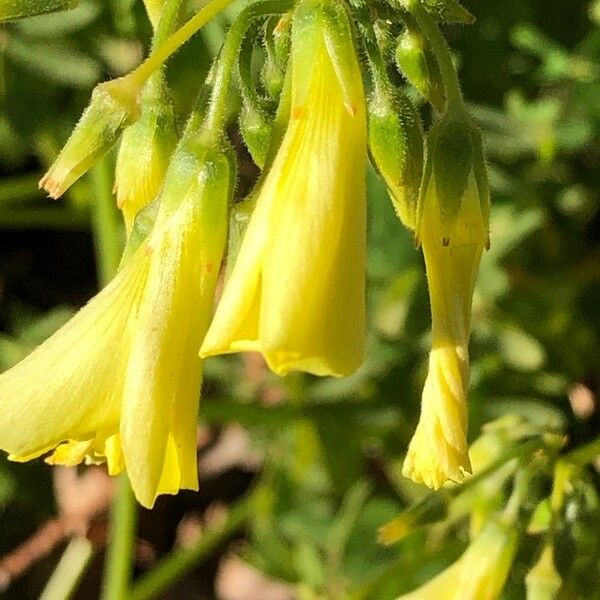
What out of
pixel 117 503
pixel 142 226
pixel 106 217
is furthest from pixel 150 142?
pixel 117 503

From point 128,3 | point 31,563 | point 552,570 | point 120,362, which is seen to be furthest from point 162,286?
point 31,563

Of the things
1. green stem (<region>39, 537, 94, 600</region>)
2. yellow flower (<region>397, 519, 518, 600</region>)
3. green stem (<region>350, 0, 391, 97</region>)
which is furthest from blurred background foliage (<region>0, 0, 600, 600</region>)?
green stem (<region>350, 0, 391, 97</region>)

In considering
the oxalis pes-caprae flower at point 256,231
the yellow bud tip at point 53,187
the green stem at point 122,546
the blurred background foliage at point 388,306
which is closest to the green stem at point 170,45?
the oxalis pes-caprae flower at point 256,231

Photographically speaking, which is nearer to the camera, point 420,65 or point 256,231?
point 256,231

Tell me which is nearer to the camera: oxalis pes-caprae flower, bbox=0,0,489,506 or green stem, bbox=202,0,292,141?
oxalis pes-caprae flower, bbox=0,0,489,506

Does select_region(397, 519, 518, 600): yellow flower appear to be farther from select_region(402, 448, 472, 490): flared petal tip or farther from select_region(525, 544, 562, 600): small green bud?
select_region(402, 448, 472, 490): flared petal tip

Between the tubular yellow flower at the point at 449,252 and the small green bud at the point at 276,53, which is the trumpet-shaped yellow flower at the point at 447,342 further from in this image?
the small green bud at the point at 276,53

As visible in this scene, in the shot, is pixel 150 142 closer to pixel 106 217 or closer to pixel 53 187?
pixel 53 187
